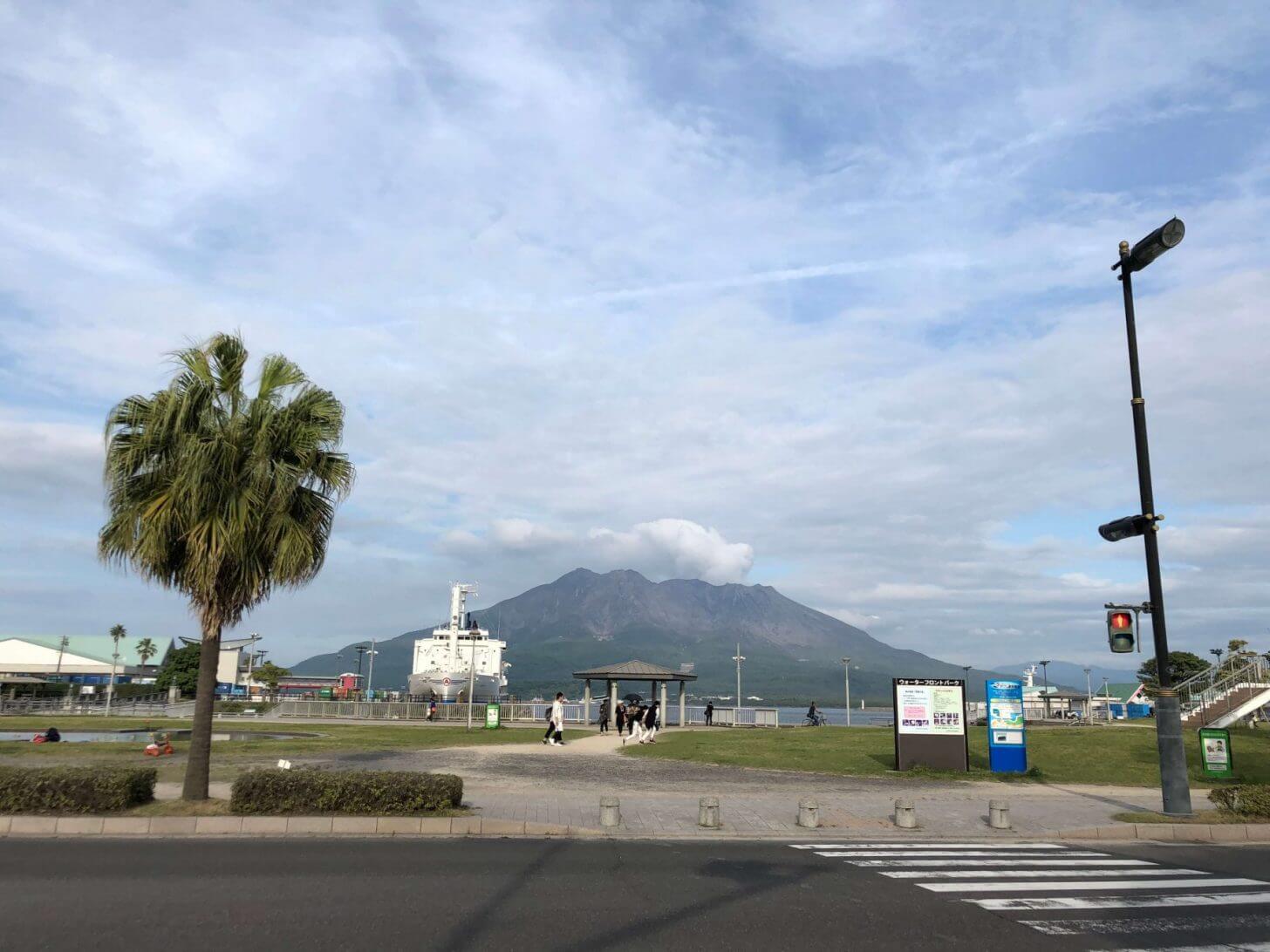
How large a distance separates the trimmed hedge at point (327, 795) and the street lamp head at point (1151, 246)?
14.2 metres

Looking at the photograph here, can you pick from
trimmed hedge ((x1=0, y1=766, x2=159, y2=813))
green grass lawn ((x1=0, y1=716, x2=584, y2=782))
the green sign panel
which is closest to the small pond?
green grass lawn ((x1=0, y1=716, x2=584, y2=782))

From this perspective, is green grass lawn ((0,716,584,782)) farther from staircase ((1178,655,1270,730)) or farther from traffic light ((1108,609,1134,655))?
staircase ((1178,655,1270,730))

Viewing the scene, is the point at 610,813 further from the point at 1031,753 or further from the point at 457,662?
the point at 457,662

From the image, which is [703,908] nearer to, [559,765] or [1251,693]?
[559,765]

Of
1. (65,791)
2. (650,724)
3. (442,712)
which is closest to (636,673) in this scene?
(650,724)

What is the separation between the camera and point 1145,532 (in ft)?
50.2

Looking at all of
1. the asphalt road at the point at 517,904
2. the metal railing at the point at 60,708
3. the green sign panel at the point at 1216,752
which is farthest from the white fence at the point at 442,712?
the asphalt road at the point at 517,904

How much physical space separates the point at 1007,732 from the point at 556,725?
14185mm

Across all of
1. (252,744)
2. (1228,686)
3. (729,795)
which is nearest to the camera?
(729,795)

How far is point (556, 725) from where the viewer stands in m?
29.9

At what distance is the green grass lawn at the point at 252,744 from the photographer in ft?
71.0

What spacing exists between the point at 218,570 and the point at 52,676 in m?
124

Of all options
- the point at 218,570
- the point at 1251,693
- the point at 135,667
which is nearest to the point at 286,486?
the point at 218,570

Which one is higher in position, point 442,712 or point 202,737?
point 202,737
